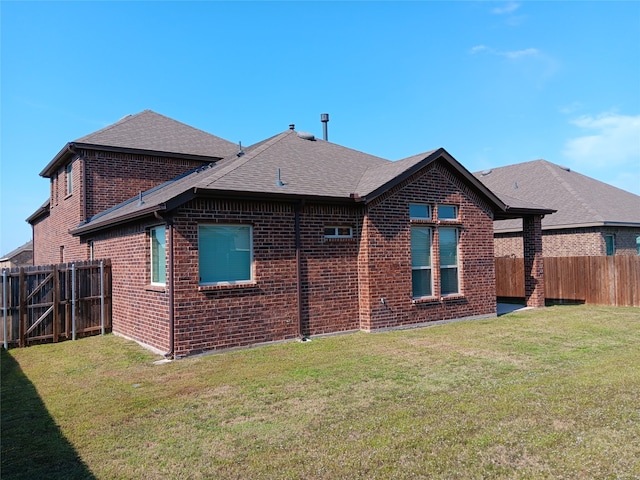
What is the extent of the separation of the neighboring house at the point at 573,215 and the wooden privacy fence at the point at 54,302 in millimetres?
14354

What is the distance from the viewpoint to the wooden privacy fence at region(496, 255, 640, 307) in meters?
15.4

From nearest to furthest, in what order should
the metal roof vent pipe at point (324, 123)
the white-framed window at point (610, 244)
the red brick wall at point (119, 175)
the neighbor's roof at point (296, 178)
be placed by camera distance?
the neighbor's roof at point (296, 178) → the red brick wall at point (119, 175) → the metal roof vent pipe at point (324, 123) → the white-framed window at point (610, 244)

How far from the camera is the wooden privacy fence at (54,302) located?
10.5 meters

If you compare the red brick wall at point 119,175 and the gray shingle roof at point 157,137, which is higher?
the gray shingle roof at point 157,137

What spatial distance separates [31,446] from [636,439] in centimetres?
612

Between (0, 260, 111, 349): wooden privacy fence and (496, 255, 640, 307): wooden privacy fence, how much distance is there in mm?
14844

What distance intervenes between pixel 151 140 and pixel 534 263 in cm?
1373

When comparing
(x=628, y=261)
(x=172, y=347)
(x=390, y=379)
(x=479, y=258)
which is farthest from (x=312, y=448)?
(x=628, y=261)

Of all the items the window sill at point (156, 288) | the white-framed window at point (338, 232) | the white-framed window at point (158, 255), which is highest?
the white-framed window at point (338, 232)

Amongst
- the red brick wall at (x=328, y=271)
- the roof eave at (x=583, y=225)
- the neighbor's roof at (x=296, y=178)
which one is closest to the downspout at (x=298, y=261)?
the red brick wall at (x=328, y=271)

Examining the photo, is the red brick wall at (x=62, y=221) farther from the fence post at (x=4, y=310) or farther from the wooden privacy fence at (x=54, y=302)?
the fence post at (x=4, y=310)

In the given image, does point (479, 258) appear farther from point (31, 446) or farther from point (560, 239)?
point (31, 446)

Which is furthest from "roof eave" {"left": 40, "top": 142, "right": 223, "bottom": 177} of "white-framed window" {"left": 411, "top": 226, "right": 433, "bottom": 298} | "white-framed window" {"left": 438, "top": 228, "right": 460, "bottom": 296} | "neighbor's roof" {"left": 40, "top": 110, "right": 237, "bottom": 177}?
"white-framed window" {"left": 438, "top": 228, "right": 460, "bottom": 296}

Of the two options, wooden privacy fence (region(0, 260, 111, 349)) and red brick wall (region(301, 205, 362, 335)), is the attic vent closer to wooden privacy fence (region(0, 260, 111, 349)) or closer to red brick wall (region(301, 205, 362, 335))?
red brick wall (region(301, 205, 362, 335))
